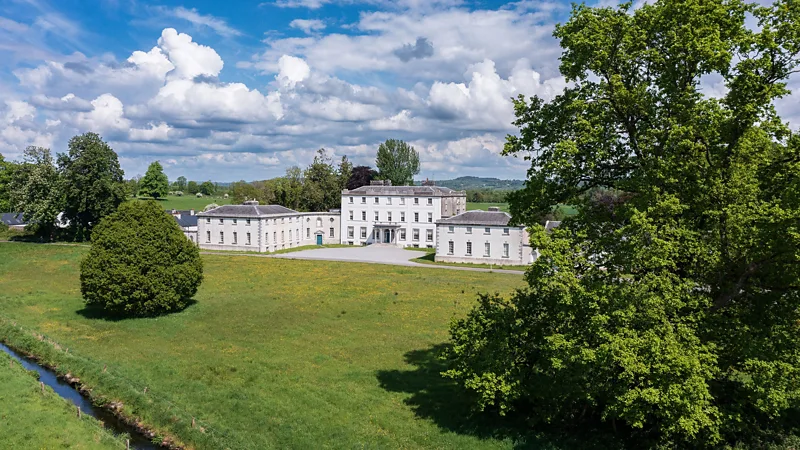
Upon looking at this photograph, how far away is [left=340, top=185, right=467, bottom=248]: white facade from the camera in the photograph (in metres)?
74.1

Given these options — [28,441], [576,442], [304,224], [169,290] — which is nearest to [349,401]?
[576,442]

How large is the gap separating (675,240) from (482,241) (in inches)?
1803

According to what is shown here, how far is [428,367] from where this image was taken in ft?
75.3

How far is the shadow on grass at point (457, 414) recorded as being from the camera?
614 inches

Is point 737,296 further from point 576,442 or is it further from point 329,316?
point 329,316

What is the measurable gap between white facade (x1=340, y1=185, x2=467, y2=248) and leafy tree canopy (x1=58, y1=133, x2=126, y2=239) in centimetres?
3231

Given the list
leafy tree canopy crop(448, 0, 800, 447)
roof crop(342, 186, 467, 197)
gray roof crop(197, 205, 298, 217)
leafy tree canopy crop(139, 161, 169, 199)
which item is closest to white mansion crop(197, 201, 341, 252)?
gray roof crop(197, 205, 298, 217)

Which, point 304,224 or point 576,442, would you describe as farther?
point 304,224

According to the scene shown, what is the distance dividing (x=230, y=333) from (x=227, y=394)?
8.62 meters

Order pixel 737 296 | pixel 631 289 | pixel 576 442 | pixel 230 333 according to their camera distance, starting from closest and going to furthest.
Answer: pixel 631 289 → pixel 737 296 → pixel 576 442 → pixel 230 333

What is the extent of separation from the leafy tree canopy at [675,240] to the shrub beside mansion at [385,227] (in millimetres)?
41987

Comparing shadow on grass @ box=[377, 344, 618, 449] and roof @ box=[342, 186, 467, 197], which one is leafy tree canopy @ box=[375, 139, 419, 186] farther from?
shadow on grass @ box=[377, 344, 618, 449]

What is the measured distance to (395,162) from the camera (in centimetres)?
10081

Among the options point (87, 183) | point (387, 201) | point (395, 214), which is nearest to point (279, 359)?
point (395, 214)
